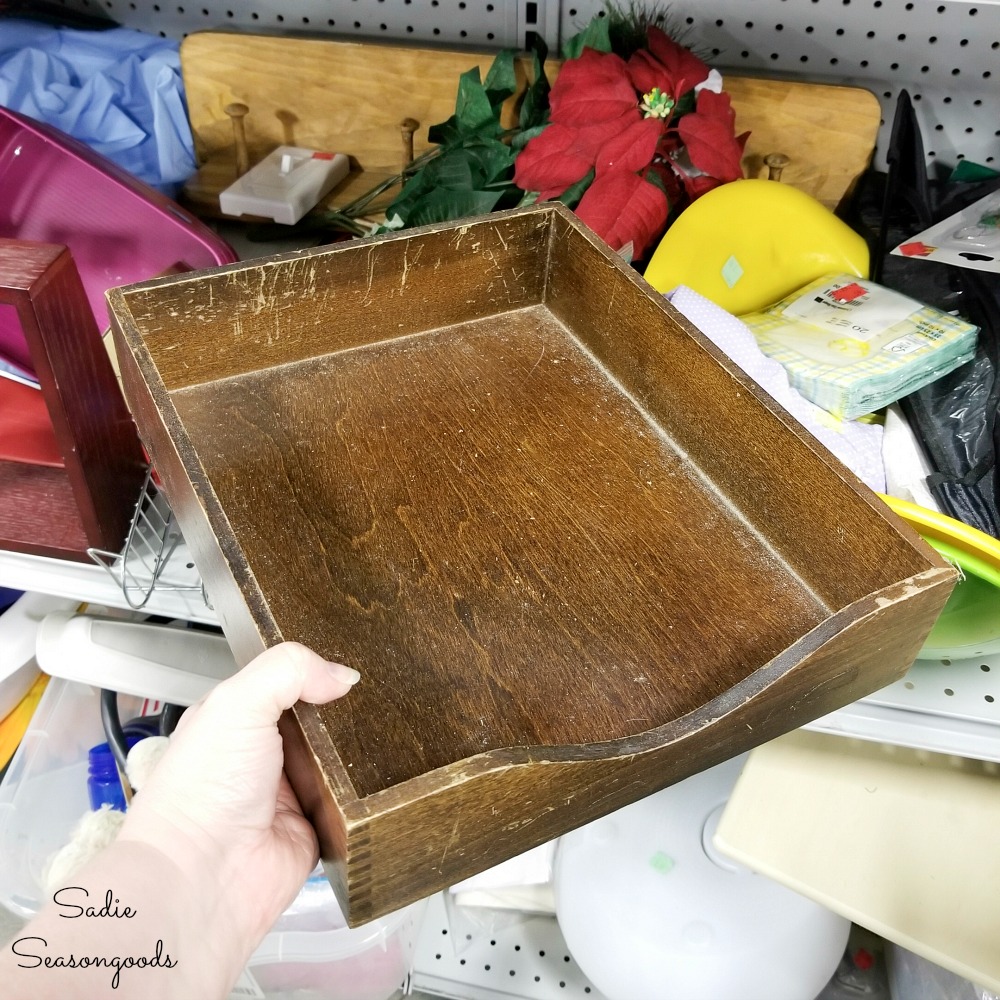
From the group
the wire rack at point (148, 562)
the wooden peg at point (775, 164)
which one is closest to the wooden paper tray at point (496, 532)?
the wire rack at point (148, 562)

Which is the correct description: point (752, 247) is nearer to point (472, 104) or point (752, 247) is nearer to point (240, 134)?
point (472, 104)

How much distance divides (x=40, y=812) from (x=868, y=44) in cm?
112

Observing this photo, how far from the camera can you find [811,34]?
87 cm

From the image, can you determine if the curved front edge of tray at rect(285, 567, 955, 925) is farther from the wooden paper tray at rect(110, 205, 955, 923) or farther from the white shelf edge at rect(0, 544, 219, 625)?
the white shelf edge at rect(0, 544, 219, 625)

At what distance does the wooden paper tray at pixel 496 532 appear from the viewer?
362 mm

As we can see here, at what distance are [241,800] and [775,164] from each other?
763mm

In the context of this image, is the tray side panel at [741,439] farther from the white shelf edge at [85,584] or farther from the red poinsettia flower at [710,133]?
the white shelf edge at [85,584]

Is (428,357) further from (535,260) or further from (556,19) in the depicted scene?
(556,19)

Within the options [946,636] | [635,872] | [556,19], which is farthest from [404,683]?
[556,19]

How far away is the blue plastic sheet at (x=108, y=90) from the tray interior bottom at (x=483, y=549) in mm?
540

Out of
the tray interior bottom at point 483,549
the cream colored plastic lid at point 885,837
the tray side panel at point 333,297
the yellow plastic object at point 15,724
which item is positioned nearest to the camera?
the tray interior bottom at point 483,549

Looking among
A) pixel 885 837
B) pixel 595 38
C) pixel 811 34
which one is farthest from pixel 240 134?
pixel 885 837

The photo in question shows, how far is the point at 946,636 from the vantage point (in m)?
0.56

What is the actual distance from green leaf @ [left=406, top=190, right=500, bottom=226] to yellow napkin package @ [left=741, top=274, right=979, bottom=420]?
10.7 inches
